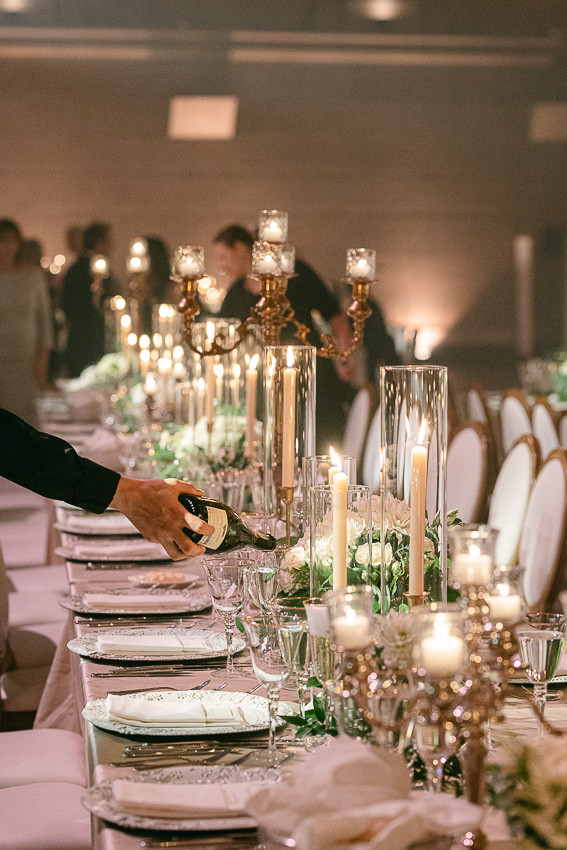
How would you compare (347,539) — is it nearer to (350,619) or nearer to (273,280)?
(350,619)

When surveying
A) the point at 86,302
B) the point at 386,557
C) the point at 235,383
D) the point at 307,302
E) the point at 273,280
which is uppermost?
the point at 86,302

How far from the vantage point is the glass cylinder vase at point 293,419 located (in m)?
2.26

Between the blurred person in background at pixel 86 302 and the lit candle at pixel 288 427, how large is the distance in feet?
21.0

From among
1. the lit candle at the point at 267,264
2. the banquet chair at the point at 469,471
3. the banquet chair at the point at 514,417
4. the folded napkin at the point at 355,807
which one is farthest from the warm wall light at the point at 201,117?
the folded napkin at the point at 355,807

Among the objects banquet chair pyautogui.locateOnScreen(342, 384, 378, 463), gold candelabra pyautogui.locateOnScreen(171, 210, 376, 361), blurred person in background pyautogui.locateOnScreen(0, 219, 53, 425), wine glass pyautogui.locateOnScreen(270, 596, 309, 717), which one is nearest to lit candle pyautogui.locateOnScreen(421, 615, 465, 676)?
wine glass pyautogui.locateOnScreen(270, 596, 309, 717)

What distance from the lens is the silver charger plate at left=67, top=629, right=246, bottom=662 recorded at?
1826mm

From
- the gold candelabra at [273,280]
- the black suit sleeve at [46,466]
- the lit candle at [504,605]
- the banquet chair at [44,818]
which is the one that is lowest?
the banquet chair at [44,818]

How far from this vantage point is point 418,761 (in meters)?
1.25

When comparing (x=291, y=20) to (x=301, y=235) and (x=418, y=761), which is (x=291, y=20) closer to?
(x=301, y=235)

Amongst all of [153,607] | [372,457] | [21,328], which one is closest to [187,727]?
[153,607]

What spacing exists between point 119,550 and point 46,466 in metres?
0.71

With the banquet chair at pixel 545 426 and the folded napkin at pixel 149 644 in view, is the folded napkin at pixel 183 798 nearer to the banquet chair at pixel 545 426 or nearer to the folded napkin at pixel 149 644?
the folded napkin at pixel 149 644

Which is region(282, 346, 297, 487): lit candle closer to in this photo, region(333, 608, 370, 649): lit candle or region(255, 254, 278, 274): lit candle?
region(255, 254, 278, 274): lit candle

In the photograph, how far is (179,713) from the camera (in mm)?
1497
